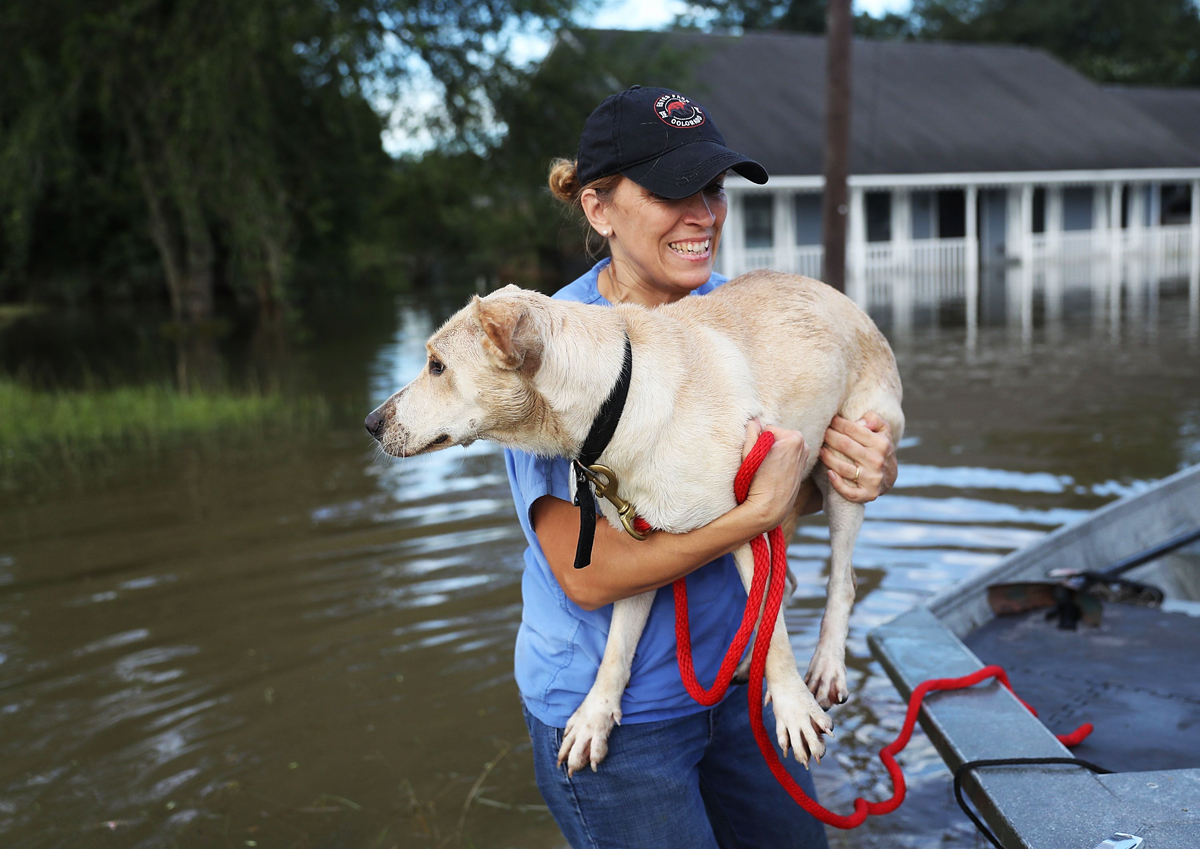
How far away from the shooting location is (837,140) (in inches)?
471

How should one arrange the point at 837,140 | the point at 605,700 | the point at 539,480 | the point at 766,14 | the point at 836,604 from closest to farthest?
the point at 605,700, the point at 539,480, the point at 836,604, the point at 837,140, the point at 766,14

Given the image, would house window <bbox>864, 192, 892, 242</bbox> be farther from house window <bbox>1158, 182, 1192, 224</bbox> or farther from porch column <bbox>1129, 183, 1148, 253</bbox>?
house window <bbox>1158, 182, 1192, 224</bbox>

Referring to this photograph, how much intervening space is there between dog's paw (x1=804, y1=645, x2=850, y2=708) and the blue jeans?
16 centimetres

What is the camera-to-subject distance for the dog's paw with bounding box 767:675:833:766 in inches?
97.3

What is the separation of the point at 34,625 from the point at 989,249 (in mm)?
31818

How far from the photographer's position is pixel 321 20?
53.2ft

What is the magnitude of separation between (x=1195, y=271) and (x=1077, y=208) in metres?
7.34

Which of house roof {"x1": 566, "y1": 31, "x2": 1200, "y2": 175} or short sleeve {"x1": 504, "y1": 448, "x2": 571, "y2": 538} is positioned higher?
house roof {"x1": 566, "y1": 31, "x2": 1200, "y2": 175}

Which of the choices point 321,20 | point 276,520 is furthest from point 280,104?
point 276,520

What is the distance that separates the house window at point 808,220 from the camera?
96.5 ft

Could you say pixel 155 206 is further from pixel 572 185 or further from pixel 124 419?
pixel 572 185

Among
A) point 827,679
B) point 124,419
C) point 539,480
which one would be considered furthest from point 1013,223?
point 539,480

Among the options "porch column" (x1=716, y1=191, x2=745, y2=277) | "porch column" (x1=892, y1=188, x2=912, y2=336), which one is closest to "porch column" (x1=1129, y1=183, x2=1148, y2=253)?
"porch column" (x1=892, y1=188, x2=912, y2=336)

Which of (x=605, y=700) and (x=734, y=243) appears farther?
(x=734, y=243)
